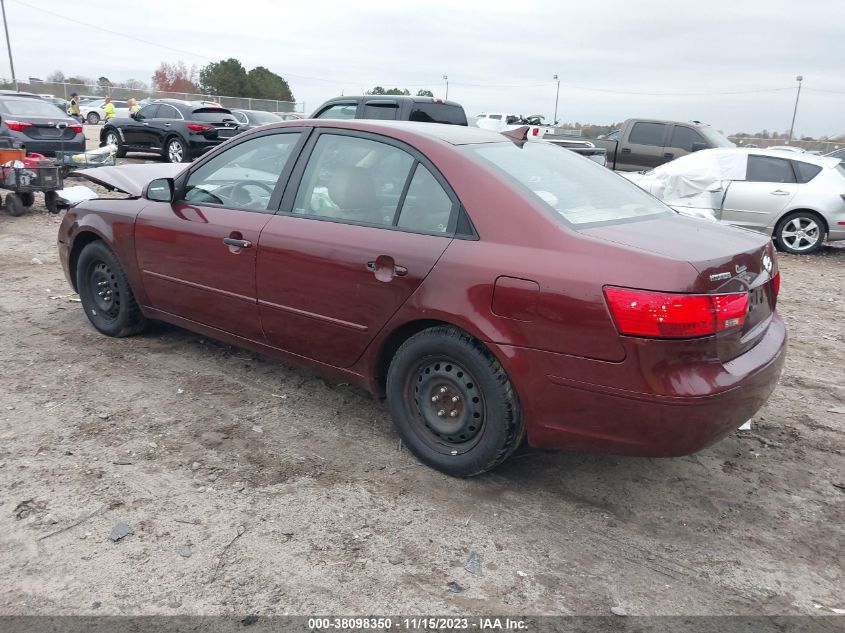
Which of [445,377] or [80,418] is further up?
[445,377]

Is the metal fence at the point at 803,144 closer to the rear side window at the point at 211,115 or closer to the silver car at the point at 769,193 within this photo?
the silver car at the point at 769,193

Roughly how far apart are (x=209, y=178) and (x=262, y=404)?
4.81ft

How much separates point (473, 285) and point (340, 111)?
8.22 meters

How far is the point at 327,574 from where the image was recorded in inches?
105

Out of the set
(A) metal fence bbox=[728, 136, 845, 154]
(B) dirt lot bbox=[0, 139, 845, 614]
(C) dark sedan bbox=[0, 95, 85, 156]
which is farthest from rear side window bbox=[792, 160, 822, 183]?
(A) metal fence bbox=[728, 136, 845, 154]

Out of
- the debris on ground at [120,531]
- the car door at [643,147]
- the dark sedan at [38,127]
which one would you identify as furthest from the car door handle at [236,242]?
the car door at [643,147]

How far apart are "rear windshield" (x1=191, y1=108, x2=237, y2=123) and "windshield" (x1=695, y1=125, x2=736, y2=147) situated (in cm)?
1101

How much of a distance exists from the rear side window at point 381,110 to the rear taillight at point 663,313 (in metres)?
7.91

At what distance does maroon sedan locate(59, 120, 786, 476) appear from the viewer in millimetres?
2725

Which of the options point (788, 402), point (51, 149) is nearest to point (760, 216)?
point (788, 402)

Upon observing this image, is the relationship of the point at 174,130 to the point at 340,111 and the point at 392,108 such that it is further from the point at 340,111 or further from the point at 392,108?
the point at 392,108

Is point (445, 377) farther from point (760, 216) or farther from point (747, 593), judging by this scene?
point (760, 216)

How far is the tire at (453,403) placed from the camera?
121 inches

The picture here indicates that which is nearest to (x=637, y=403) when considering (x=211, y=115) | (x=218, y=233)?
(x=218, y=233)
